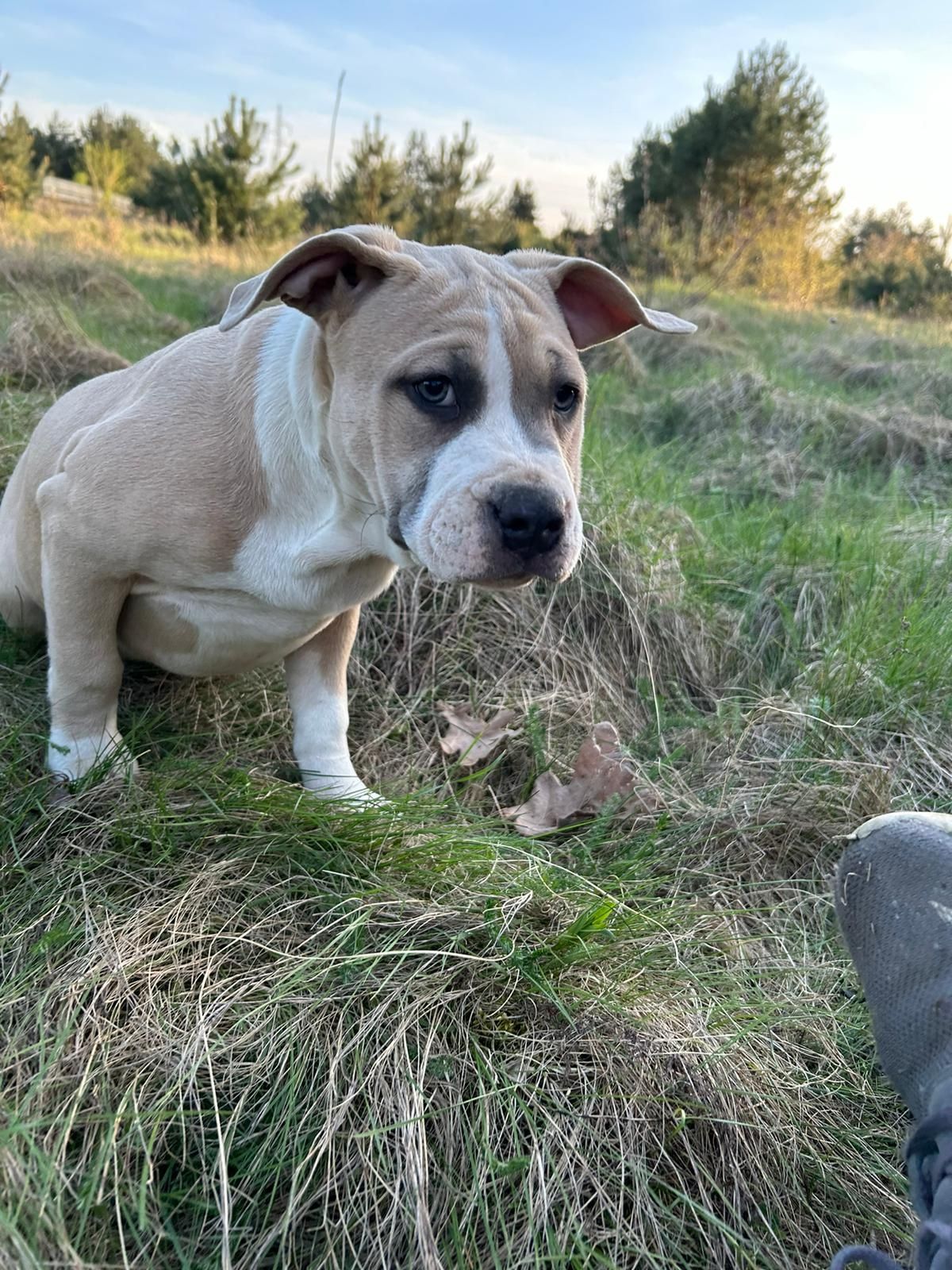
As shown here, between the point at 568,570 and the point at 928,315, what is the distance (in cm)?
1583

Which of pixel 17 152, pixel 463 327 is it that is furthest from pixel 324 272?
pixel 17 152

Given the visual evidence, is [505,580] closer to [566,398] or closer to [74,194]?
[566,398]

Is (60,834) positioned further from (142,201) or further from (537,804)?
(142,201)

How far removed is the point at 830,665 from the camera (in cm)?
311

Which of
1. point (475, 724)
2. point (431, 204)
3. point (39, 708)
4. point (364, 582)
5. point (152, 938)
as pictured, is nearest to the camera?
point (152, 938)

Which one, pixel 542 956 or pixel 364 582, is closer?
pixel 542 956

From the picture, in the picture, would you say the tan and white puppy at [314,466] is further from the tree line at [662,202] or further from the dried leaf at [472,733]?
the tree line at [662,202]

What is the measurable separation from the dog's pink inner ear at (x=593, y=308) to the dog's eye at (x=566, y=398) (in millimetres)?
330

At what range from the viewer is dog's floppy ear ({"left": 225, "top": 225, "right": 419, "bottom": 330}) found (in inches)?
74.4

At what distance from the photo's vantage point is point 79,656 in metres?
2.24

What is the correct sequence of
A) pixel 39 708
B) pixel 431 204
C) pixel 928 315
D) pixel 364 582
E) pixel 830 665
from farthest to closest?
1. pixel 431 204
2. pixel 928 315
3. pixel 830 665
4. pixel 39 708
5. pixel 364 582

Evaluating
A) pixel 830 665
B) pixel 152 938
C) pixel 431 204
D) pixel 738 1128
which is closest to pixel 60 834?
pixel 152 938

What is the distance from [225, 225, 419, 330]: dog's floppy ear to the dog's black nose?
623 millimetres

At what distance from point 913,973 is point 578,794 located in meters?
1.08
